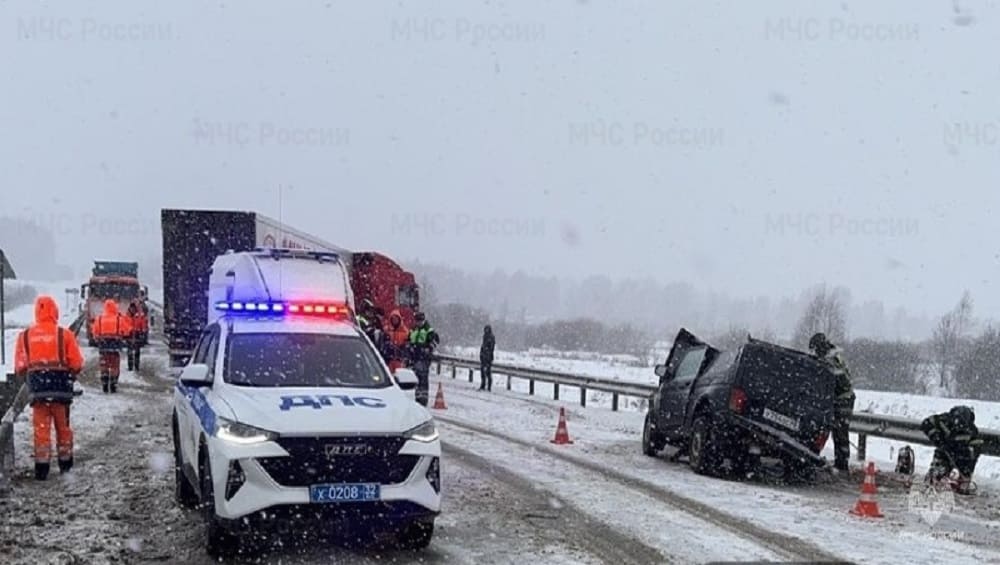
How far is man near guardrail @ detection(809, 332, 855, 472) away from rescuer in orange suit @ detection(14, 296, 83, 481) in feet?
29.5

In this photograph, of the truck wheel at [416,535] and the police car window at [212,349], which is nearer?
the truck wheel at [416,535]

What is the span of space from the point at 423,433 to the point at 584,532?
6.03 ft

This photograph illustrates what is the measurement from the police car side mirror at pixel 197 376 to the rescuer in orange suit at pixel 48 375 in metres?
2.99

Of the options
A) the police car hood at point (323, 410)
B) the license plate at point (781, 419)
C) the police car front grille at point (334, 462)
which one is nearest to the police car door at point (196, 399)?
the police car hood at point (323, 410)

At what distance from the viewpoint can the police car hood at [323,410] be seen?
21.9ft

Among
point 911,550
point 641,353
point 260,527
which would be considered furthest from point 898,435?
point 641,353

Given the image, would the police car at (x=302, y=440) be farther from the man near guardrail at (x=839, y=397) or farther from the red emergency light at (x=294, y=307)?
the man near guardrail at (x=839, y=397)

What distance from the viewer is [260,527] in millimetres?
6500

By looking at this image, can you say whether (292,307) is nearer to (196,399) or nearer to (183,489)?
(183,489)

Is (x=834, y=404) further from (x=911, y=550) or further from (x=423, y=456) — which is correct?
(x=423, y=456)

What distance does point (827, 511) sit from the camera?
9469mm

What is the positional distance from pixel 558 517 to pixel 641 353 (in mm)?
71583

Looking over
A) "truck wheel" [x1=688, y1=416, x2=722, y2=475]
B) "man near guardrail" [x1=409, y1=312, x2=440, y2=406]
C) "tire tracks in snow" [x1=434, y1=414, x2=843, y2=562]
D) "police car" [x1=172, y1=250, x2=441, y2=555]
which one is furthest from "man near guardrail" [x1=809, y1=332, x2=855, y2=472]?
"man near guardrail" [x1=409, y1=312, x2=440, y2=406]

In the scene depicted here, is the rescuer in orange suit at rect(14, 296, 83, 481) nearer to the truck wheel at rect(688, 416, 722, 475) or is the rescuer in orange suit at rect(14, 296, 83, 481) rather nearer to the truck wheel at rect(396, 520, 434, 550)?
the truck wheel at rect(396, 520, 434, 550)
